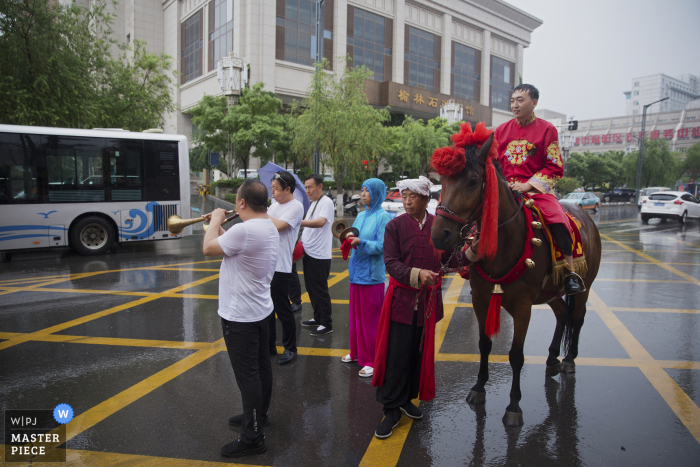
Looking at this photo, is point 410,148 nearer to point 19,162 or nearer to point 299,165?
point 299,165

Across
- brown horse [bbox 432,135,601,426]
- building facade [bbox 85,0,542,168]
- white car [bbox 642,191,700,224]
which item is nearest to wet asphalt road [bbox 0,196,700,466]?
brown horse [bbox 432,135,601,426]

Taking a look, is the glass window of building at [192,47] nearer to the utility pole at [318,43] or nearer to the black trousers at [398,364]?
the utility pole at [318,43]

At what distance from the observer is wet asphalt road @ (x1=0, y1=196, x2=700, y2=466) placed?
10.6 feet

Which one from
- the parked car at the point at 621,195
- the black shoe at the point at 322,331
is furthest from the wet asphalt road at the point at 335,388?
the parked car at the point at 621,195

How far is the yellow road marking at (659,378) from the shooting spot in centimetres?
371

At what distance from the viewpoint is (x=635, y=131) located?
94188 mm

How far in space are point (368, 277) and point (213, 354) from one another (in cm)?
203

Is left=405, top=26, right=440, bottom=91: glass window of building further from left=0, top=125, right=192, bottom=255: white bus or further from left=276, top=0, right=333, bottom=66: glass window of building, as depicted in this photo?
left=0, top=125, right=192, bottom=255: white bus

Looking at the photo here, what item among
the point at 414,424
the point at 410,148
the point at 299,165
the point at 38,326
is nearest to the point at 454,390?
the point at 414,424

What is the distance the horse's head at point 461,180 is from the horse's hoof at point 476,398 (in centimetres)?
155

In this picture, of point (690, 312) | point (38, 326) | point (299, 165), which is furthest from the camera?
point (299, 165)

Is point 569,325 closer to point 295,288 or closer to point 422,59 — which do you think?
point 295,288

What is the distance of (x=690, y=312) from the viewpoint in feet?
22.7

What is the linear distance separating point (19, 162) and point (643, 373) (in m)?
12.8
